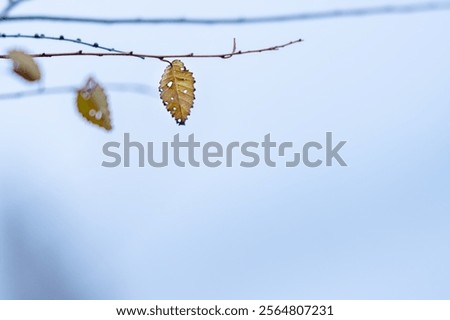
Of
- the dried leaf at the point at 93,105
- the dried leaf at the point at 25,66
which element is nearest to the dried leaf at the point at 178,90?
the dried leaf at the point at 93,105

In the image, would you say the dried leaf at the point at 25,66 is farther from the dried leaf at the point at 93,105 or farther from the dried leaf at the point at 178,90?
the dried leaf at the point at 178,90

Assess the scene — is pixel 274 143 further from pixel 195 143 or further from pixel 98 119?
pixel 98 119

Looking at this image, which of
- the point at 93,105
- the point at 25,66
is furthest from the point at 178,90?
the point at 25,66

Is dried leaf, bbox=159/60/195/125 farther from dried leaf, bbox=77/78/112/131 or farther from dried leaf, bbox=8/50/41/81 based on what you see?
dried leaf, bbox=8/50/41/81

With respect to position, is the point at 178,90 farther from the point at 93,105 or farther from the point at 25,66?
the point at 25,66
